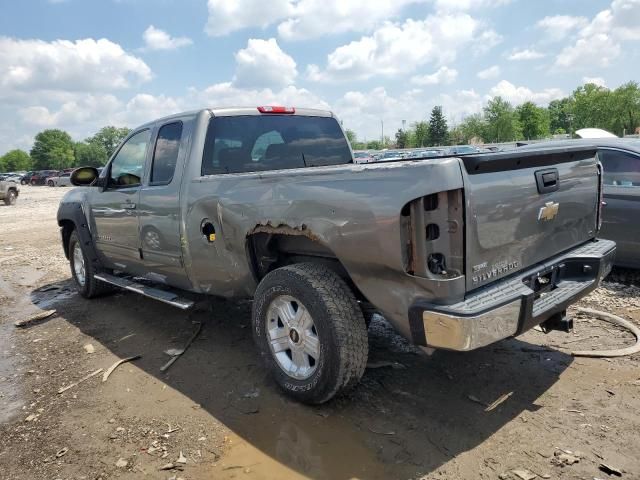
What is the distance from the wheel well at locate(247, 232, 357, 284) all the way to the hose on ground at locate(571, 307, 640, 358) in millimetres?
2041

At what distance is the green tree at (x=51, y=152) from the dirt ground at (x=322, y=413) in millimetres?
129432

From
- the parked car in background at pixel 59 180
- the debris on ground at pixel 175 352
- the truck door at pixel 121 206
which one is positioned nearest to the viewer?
the debris on ground at pixel 175 352

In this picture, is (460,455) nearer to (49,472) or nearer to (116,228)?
(49,472)

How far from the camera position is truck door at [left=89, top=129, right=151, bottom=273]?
16.5ft

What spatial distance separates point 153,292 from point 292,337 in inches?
78.8

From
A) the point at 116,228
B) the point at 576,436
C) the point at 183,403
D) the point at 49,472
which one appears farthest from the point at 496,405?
the point at 116,228

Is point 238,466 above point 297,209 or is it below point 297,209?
below

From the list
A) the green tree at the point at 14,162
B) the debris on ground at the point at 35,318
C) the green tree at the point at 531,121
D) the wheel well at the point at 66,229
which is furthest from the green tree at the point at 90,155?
the debris on ground at the point at 35,318

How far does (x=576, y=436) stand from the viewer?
9.47 feet

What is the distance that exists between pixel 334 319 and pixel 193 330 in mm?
2477

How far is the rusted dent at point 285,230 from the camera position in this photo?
3.20 m

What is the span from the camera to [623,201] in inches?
221

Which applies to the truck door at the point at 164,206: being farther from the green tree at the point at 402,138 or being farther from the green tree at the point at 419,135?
the green tree at the point at 402,138

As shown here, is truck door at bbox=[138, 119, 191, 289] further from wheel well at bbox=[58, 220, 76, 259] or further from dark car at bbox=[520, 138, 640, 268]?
dark car at bbox=[520, 138, 640, 268]
